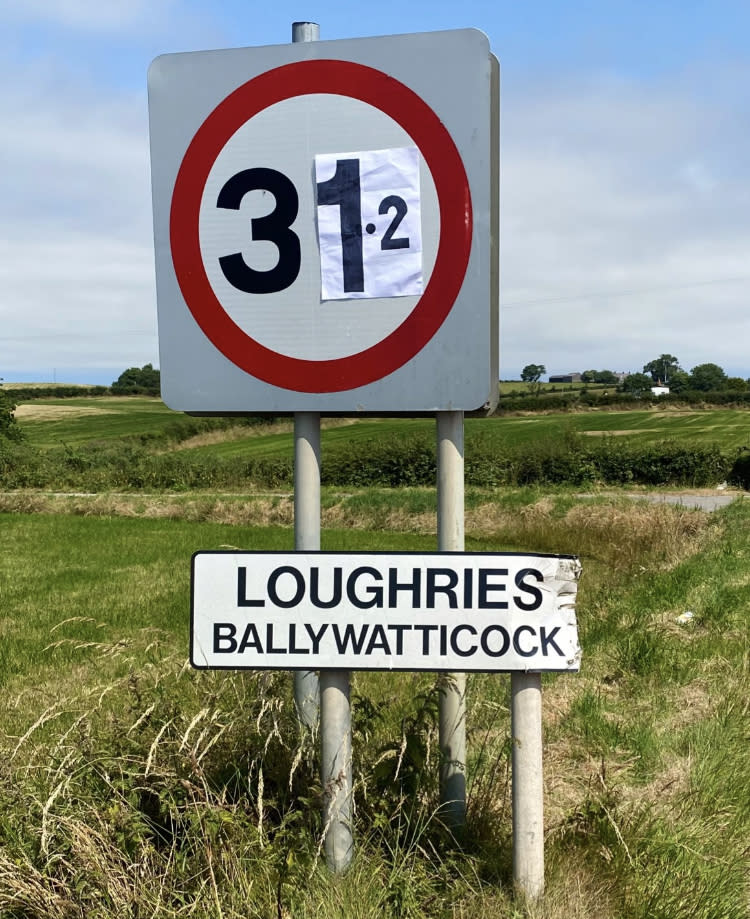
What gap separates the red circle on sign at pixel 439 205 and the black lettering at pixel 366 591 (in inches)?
20.6

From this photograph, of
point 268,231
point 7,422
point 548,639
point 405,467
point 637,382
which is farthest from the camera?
point 637,382

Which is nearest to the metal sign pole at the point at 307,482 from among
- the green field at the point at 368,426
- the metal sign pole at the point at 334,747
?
the metal sign pole at the point at 334,747

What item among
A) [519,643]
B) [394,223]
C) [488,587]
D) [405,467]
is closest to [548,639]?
[519,643]

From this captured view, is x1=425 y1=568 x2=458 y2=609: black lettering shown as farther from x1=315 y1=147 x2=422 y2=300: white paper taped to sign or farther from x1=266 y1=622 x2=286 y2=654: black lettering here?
x1=315 y1=147 x2=422 y2=300: white paper taped to sign

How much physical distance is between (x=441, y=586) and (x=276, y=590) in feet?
1.43

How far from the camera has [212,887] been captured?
2.04m

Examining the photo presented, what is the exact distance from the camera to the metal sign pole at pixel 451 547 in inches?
93.4

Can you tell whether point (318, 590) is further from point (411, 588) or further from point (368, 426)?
point (368, 426)

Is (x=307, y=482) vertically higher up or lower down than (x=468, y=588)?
higher up

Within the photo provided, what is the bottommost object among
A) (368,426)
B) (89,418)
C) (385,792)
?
(368,426)

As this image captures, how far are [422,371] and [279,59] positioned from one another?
97cm

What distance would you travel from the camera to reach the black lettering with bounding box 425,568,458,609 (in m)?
2.13

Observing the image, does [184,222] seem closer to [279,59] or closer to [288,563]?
[279,59]

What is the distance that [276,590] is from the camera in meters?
2.19
